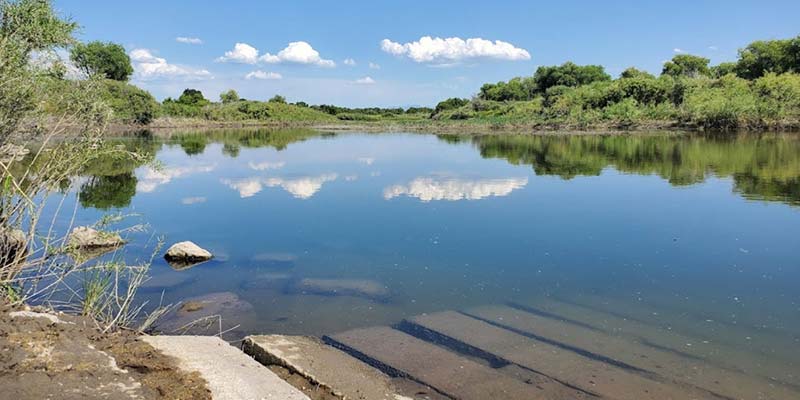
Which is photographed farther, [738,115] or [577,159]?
[738,115]

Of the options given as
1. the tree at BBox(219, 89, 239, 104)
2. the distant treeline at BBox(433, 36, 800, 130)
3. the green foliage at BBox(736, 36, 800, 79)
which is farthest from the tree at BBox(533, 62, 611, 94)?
the tree at BBox(219, 89, 239, 104)

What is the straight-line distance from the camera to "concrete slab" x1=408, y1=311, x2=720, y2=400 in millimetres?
6375

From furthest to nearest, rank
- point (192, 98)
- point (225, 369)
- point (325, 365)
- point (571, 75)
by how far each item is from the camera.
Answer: point (192, 98)
point (571, 75)
point (325, 365)
point (225, 369)

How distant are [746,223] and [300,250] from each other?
11006 millimetres

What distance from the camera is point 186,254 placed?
39.7 ft

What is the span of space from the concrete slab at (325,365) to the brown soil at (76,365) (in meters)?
1.28

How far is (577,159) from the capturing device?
33.9 meters

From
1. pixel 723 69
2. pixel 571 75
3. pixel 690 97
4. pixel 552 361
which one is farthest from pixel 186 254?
pixel 571 75

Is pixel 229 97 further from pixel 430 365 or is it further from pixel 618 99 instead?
pixel 430 365

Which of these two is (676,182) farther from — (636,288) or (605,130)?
(605,130)

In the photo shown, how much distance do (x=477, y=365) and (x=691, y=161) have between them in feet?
91.5

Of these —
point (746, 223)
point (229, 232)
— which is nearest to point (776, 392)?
point (746, 223)

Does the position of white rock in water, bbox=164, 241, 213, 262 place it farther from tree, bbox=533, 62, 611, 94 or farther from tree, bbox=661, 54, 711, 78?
tree, bbox=533, 62, 611, 94

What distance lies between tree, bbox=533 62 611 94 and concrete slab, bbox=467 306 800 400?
105 meters
